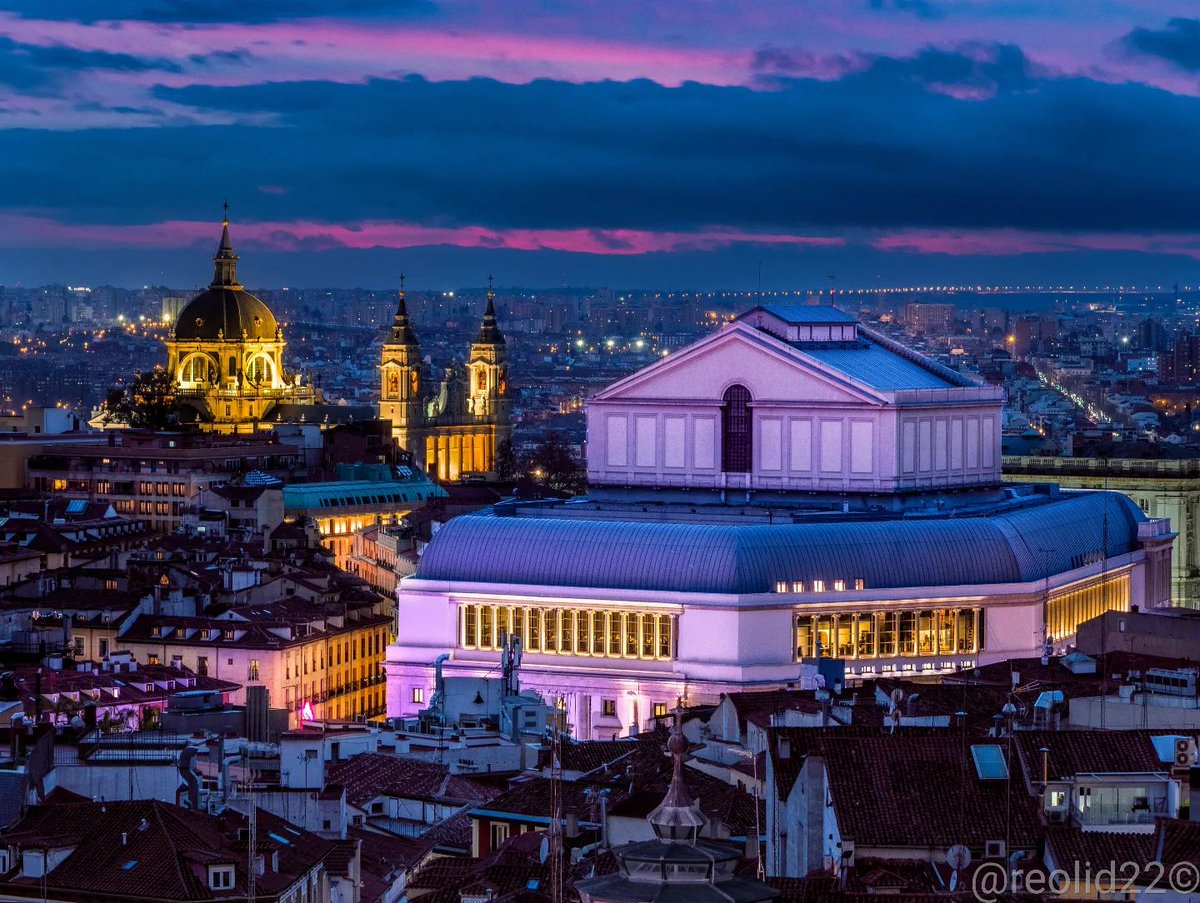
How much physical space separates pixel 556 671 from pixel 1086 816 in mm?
60149

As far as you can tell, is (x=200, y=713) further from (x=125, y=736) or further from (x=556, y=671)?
(x=556, y=671)

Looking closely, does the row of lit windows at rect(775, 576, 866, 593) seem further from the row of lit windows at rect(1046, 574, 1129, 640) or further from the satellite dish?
the satellite dish

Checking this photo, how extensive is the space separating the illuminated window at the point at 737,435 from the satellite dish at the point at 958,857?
79.0 m

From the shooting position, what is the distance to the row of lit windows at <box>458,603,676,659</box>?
107m

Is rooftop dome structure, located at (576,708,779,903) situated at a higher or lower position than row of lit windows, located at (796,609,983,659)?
higher

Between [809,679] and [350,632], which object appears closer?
[809,679]

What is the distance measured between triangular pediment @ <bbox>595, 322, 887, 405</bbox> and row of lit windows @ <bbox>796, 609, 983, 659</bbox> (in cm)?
1391

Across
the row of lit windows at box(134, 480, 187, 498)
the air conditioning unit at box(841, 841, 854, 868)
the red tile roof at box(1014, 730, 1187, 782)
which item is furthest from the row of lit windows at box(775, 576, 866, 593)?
the row of lit windows at box(134, 480, 187, 498)

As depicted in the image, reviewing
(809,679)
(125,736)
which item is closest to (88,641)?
(809,679)

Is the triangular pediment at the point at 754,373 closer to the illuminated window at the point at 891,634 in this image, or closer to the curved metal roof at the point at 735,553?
the curved metal roof at the point at 735,553

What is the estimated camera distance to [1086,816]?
47250 mm

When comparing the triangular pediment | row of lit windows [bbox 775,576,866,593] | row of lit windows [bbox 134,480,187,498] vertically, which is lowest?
row of lit windows [bbox 134,480,187,498]

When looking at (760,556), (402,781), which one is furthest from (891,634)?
(402,781)

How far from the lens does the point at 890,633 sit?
10812cm
